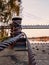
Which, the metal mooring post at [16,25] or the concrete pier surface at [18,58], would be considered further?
the metal mooring post at [16,25]

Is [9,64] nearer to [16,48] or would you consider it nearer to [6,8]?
[16,48]

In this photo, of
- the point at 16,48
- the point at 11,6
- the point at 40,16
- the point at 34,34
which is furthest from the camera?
the point at 40,16

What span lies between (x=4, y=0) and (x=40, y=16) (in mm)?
5423

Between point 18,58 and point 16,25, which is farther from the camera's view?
point 16,25

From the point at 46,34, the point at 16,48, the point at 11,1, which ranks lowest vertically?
the point at 46,34

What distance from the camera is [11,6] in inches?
345

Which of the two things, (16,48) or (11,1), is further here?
(11,1)

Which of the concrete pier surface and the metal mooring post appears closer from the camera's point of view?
the concrete pier surface

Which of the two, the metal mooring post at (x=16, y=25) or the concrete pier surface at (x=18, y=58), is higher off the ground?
the metal mooring post at (x=16, y=25)

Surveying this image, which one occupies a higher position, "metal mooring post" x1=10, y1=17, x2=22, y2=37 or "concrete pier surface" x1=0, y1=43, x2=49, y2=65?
"metal mooring post" x1=10, y1=17, x2=22, y2=37

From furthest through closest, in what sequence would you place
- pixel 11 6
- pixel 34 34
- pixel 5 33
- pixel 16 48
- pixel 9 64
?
pixel 34 34, pixel 11 6, pixel 5 33, pixel 16 48, pixel 9 64

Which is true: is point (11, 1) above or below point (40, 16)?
above

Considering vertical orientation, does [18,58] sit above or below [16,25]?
below

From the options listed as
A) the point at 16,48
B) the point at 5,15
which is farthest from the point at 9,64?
the point at 5,15
